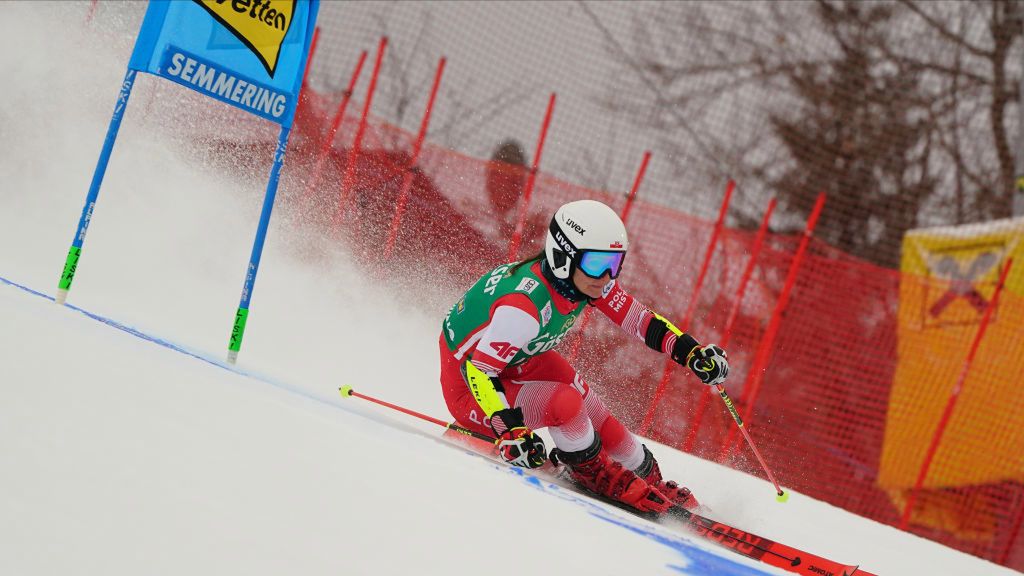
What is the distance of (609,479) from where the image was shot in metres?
4.46

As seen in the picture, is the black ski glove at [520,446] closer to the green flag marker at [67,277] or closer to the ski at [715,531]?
the ski at [715,531]

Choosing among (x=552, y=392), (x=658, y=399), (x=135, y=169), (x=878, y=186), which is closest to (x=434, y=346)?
(x=658, y=399)

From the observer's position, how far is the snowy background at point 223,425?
2004mm

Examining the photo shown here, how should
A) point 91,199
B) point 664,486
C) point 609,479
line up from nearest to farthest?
point 609,479 < point 664,486 < point 91,199

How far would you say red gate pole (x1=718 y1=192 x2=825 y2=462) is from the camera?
7.96 metres

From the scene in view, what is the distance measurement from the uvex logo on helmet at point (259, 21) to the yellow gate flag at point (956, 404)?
6105 millimetres

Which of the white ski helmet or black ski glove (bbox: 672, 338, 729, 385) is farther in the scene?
black ski glove (bbox: 672, 338, 729, 385)

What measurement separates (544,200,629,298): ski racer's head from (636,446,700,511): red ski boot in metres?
0.91

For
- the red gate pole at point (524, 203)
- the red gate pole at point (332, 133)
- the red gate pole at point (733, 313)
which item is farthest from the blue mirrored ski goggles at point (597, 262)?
the red gate pole at point (332, 133)

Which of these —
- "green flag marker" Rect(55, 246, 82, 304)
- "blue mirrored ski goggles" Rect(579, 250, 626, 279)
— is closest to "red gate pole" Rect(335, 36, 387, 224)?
"green flag marker" Rect(55, 246, 82, 304)

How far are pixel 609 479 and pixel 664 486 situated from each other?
39cm

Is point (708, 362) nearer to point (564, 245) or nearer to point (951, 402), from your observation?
point (564, 245)

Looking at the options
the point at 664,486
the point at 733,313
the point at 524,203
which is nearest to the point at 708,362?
the point at 664,486

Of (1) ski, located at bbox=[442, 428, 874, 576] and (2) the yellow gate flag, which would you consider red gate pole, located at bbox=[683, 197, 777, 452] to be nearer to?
(2) the yellow gate flag
